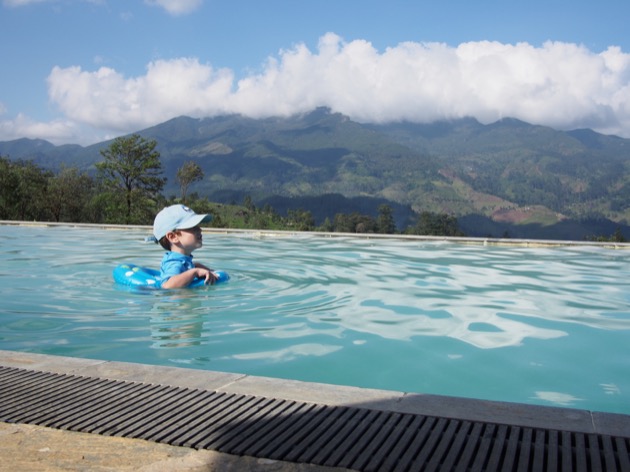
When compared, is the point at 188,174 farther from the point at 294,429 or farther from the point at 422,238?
the point at 294,429

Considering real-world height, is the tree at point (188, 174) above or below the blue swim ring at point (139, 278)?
above

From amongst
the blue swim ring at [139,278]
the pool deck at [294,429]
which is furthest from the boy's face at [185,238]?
the pool deck at [294,429]

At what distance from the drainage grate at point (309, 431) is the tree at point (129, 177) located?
87.2 feet

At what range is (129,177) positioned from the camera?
28750 millimetres

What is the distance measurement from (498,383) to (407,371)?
60 centimetres

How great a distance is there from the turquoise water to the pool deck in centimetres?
118

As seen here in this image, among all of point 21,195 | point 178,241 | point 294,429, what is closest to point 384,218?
point 21,195

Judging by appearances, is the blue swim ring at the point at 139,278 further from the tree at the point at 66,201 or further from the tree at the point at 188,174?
the tree at the point at 188,174

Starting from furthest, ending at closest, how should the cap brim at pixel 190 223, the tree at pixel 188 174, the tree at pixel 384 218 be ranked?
the tree at pixel 188 174 → the tree at pixel 384 218 → the cap brim at pixel 190 223

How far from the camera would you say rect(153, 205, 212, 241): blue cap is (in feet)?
21.6

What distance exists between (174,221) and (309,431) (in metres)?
4.80

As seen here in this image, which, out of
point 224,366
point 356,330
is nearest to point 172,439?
point 224,366

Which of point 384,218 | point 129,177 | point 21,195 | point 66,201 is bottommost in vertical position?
point 384,218

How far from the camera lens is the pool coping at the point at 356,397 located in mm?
2299
